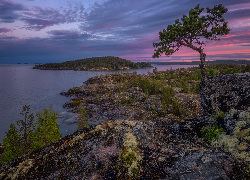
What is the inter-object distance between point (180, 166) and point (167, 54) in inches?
440

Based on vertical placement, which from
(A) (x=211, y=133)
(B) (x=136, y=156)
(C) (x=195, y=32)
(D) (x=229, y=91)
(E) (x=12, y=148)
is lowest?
(E) (x=12, y=148)

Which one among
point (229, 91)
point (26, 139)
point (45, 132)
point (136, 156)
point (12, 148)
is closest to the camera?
point (136, 156)

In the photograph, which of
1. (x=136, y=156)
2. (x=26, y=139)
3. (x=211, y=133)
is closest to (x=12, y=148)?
(x=26, y=139)

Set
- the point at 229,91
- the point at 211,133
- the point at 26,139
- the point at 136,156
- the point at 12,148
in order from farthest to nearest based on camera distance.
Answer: the point at 26,139, the point at 12,148, the point at 229,91, the point at 211,133, the point at 136,156

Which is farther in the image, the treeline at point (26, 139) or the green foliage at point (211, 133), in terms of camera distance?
the treeline at point (26, 139)

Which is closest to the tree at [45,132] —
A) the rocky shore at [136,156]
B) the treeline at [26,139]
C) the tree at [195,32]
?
the treeline at [26,139]

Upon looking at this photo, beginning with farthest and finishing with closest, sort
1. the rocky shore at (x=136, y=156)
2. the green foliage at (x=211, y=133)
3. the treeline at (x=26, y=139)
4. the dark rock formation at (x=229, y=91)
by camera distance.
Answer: the treeline at (x=26, y=139), the dark rock formation at (x=229, y=91), the green foliage at (x=211, y=133), the rocky shore at (x=136, y=156)

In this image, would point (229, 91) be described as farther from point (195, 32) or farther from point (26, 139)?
point (26, 139)

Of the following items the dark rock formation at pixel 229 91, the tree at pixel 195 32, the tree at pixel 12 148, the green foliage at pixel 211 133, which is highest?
the tree at pixel 195 32

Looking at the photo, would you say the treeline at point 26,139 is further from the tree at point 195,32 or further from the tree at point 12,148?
the tree at point 195,32

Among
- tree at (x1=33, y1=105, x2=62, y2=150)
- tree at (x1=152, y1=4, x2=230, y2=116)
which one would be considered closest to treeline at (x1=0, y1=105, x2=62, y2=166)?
tree at (x1=33, y1=105, x2=62, y2=150)

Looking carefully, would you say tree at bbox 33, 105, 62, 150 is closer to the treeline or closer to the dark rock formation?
the treeline

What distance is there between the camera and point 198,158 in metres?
5.28

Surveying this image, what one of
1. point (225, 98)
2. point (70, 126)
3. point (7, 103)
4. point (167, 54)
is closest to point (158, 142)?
point (225, 98)
